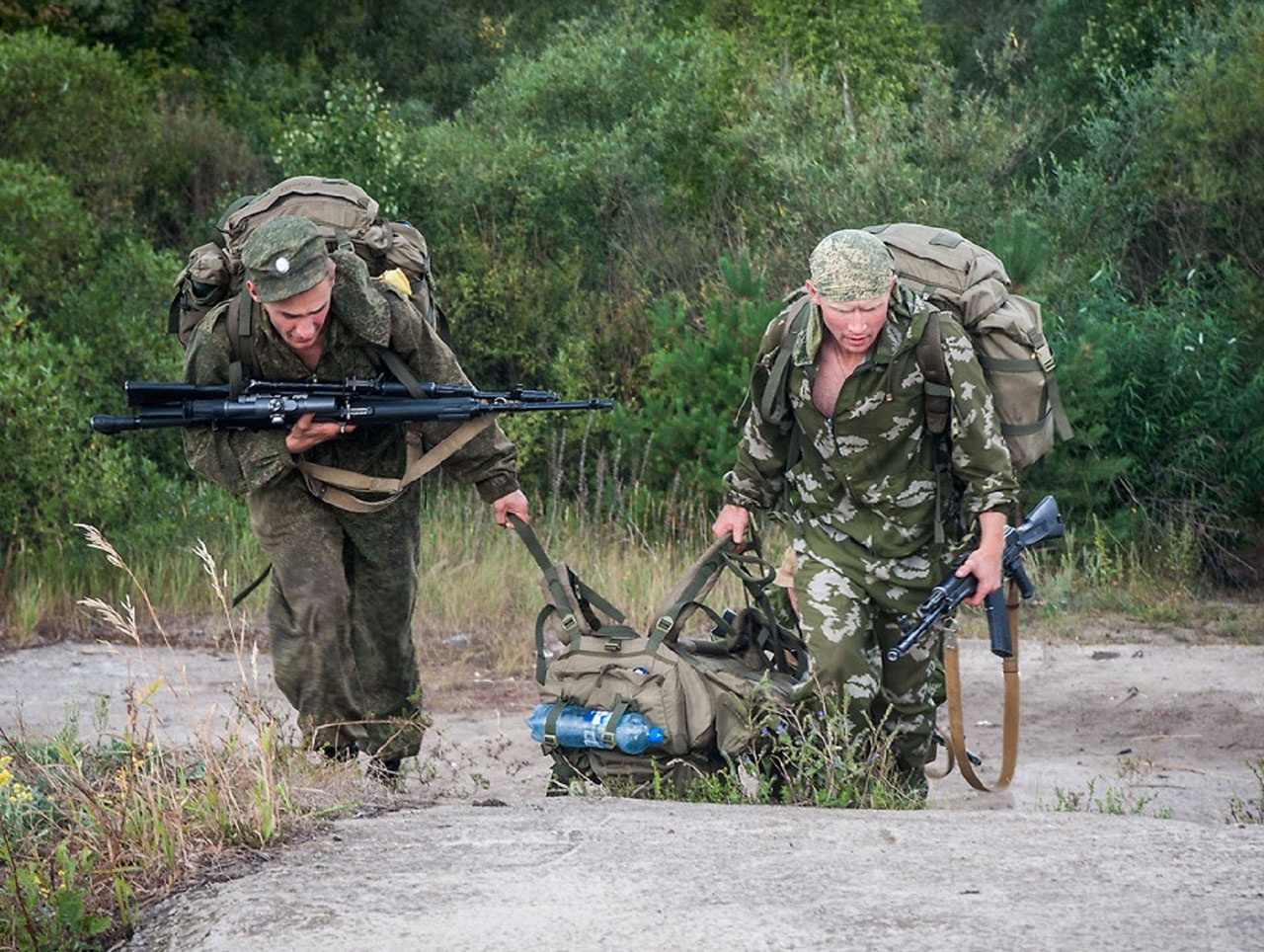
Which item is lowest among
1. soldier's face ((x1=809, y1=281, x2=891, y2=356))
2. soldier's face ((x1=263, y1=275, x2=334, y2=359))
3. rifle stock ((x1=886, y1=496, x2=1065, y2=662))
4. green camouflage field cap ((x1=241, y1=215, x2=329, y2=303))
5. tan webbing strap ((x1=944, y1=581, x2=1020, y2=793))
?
tan webbing strap ((x1=944, y1=581, x2=1020, y2=793))

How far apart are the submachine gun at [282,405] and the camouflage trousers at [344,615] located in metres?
0.35

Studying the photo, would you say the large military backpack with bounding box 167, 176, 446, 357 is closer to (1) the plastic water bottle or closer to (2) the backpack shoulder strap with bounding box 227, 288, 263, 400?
(2) the backpack shoulder strap with bounding box 227, 288, 263, 400

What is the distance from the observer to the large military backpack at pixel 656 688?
5176mm

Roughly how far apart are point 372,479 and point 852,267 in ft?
5.51

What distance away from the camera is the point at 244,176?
15461 mm

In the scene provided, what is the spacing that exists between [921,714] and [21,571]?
5.70 meters

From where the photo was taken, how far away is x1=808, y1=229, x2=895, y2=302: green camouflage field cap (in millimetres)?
5078

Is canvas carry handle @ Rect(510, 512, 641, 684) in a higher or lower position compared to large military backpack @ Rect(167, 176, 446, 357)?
lower

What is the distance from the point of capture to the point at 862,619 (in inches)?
223

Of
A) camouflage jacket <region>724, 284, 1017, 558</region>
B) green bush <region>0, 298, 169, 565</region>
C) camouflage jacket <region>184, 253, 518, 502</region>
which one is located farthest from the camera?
green bush <region>0, 298, 169, 565</region>

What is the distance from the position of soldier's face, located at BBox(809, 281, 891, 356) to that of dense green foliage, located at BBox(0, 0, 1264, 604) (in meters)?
3.78

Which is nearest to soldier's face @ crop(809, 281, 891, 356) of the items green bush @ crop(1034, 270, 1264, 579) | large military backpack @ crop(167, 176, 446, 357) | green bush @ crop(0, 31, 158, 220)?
large military backpack @ crop(167, 176, 446, 357)

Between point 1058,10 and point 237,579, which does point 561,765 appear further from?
point 1058,10

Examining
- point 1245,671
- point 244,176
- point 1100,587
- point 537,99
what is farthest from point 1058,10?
point 1245,671
